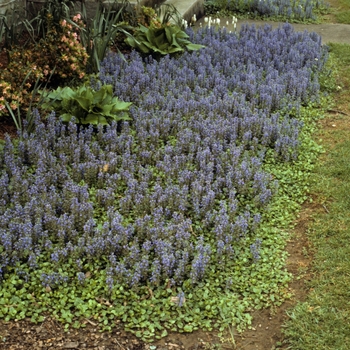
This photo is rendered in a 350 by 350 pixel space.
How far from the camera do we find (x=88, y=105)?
5.71 m

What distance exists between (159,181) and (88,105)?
1312 millimetres

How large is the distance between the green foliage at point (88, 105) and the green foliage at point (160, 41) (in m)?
1.93

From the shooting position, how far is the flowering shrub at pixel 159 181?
4035 mm

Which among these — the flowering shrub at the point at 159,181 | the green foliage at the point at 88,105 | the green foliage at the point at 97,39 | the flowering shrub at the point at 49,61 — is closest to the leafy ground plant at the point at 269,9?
the flowering shrub at the point at 159,181

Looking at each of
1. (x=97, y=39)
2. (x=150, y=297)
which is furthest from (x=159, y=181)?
(x=97, y=39)

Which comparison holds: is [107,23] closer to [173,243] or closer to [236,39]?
[236,39]

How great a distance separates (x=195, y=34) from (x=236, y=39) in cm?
65

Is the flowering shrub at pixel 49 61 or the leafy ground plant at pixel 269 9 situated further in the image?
the leafy ground plant at pixel 269 9

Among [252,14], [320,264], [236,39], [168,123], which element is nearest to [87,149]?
[168,123]

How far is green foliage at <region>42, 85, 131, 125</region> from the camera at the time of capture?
569cm

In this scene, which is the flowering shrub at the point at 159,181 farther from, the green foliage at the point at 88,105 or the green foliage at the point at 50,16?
the green foliage at the point at 50,16

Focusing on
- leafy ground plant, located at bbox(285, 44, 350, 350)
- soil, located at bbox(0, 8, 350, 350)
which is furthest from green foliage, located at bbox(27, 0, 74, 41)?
soil, located at bbox(0, 8, 350, 350)

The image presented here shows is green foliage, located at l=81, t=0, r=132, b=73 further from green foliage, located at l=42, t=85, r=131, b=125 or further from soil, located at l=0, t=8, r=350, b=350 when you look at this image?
soil, located at l=0, t=8, r=350, b=350

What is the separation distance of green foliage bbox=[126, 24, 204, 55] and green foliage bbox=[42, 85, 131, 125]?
6.32 feet
